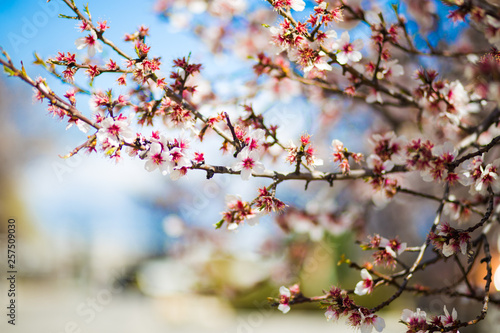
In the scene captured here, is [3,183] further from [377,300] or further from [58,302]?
[377,300]

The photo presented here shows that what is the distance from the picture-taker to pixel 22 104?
1370cm

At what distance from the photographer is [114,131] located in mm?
1374

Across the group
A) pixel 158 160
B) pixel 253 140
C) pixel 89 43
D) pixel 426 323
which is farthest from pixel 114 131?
pixel 426 323

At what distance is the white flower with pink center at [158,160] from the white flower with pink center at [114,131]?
106mm

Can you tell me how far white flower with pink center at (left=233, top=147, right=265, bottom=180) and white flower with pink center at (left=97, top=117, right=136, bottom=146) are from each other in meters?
0.42

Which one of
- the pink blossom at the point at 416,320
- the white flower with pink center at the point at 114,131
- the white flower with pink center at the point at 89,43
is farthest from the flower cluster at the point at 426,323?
the white flower with pink center at the point at 89,43

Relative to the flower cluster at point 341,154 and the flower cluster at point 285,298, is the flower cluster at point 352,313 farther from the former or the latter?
the flower cluster at point 341,154

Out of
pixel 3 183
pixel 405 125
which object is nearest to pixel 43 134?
pixel 3 183

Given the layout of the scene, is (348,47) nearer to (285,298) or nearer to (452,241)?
(452,241)

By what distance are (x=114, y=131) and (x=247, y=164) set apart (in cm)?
51

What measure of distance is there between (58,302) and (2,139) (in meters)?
7.49

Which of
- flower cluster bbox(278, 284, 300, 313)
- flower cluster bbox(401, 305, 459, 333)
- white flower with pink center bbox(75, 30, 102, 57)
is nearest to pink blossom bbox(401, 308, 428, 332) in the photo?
flower cluster bbox(401, 305, 459, 333)

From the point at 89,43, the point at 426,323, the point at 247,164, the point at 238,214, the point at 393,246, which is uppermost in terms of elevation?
the point at 89,43

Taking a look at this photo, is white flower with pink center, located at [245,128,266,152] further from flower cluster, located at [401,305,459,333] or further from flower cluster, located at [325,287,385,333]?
flower cluster, located at [401,305,459,333]
